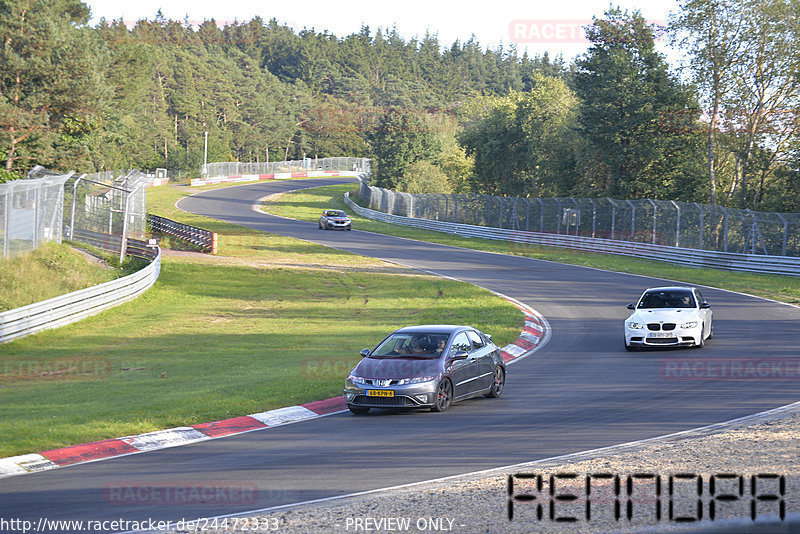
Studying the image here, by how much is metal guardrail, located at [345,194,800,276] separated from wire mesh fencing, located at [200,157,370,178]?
2288 inches

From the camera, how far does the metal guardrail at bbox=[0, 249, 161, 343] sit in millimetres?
21297

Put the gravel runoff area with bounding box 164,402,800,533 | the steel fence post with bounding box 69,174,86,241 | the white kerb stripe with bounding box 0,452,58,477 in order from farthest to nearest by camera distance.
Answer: the steel fence post with bounding box 69,174,86,241, the white kerb stripe with bounding box 0,452,58,477, the gravel runoff area with bounding box 164,402,800,533

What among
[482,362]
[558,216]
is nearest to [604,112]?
[558,216]

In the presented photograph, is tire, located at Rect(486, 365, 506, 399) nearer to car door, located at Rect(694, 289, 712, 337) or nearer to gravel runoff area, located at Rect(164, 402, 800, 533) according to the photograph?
gravel runoff area, located at Rect(164, 402, 800, 533)

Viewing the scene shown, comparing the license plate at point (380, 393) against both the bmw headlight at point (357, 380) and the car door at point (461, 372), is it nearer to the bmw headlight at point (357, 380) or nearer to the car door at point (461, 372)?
the bmw headlight at point (357, 380)

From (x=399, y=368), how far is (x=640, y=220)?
33.4 meters

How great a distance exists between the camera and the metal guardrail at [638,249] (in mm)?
35969

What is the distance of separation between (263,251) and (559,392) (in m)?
33.9

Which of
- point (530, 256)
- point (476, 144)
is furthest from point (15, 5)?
point (476, 144)

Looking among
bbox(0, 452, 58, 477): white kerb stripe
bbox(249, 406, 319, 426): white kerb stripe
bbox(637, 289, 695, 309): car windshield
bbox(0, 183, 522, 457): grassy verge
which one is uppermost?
bbox(637, 289, 695, 309): car windshield

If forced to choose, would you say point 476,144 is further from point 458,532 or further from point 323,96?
point 323,96

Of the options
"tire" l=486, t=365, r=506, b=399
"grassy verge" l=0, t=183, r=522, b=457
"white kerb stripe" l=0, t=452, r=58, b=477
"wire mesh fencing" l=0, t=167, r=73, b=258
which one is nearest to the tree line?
"grassy verge" l=0, t=183, r=522, b=457

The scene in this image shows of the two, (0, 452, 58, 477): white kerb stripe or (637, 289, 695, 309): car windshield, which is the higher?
(637, 289, 695, 309): car windshield

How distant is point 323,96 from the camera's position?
17850cm
